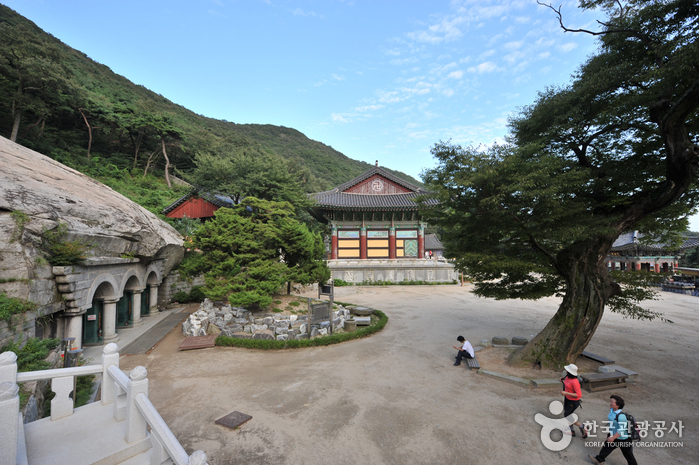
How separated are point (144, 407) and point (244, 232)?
384 inches

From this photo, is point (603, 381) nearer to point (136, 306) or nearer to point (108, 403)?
point (108, 403)

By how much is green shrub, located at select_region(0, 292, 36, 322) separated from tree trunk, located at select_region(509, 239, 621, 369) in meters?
12.9

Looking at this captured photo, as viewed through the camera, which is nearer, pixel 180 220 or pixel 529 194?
pixel 529 194

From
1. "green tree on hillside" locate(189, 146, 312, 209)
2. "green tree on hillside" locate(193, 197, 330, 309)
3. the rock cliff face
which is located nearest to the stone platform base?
"green tree on hillside" locate(189, 146, 312, 209)

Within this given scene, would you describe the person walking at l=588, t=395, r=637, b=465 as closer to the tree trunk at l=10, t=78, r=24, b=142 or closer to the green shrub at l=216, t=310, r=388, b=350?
the green shrub at l=216, t=310, r=388, b=350

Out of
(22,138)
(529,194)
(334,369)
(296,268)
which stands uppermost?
(22,138)

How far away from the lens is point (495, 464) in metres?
4.68

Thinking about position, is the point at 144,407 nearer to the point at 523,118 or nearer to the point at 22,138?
the point at 523,118

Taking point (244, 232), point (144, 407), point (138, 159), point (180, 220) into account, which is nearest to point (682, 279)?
point (244, 232)

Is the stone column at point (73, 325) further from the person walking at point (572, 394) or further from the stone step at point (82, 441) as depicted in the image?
the person walking at point (572, 394)

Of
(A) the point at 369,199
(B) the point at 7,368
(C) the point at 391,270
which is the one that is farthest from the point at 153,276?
(A) the point at 369,199

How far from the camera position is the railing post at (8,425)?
2779 mm

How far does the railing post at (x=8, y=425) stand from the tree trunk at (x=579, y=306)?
10236 mm

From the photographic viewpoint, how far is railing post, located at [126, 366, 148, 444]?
362cm
